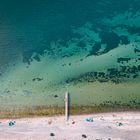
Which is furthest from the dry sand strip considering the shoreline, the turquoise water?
the turquoise water

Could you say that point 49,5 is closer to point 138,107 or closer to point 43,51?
point 43,51

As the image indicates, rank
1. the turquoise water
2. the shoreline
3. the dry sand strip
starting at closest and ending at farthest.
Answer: the dry sand strip
the shoreline
the turquoise water

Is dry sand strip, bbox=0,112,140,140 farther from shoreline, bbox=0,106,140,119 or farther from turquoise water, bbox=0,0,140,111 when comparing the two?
turquoise water, bbox=0,0,140,111

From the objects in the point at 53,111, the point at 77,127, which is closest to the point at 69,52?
the point at 53,111

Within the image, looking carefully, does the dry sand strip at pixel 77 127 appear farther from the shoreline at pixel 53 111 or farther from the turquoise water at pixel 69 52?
the turquoise water at pixel 69 52

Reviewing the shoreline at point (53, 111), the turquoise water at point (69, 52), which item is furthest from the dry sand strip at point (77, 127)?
the turquoise water at point (69, 52)

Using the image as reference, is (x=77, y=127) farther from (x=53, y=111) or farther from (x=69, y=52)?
(x=69, y=52)
